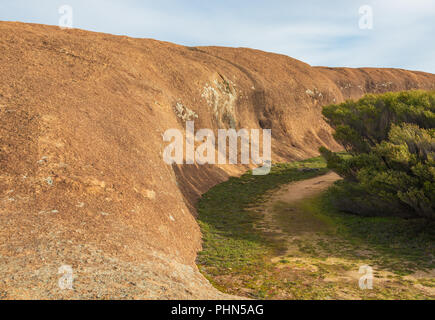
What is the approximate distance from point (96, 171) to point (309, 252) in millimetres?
8005

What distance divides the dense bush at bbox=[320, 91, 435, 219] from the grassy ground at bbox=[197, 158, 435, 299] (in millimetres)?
897

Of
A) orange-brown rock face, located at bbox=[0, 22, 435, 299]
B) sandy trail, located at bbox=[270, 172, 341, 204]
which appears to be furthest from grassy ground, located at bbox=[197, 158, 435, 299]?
orange-brown rock face, located at bbox=[0, 22, 435, 299]

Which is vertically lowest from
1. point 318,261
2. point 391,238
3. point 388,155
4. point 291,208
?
point 318,261

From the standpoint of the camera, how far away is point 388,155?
14.3 meters

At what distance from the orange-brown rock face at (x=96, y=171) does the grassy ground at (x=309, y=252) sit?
46.0 inches

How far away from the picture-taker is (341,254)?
11875mm

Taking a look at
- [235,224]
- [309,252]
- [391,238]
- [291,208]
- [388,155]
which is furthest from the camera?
[291,208]

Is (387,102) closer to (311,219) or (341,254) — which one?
(311,219)

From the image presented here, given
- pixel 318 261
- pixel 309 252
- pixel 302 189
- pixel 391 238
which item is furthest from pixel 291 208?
pixel 318 261

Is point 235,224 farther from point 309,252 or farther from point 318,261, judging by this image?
point 318,261

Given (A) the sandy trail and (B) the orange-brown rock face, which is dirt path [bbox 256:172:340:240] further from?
(B) the orange-brown rock face

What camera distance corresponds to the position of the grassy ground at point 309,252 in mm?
9297

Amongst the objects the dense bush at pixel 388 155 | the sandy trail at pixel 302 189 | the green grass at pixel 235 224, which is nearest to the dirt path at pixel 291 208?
the sandy trail at pixel 302 189
